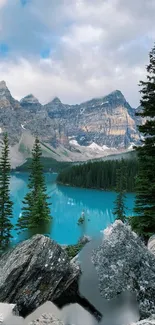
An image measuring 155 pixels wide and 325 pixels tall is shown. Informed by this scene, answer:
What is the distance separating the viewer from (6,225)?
1427 inches

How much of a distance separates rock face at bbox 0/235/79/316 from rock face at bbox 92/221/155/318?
105cm

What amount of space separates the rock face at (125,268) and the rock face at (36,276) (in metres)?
1.05

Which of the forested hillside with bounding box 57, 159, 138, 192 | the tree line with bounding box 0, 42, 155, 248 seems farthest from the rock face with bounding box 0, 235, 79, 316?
the forested hillside with bounding box 57, 159, 138, 192

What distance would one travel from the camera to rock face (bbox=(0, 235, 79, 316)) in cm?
887

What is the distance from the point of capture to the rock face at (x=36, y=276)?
8867mm

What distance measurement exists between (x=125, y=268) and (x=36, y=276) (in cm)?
261

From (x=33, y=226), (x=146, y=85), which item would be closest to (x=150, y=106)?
(x=146, y=85)

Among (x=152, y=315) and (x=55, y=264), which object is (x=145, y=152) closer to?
(x=55, y=264)

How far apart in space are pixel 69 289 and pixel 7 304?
6.23ft

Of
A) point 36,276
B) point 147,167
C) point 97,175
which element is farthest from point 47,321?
point 97,175

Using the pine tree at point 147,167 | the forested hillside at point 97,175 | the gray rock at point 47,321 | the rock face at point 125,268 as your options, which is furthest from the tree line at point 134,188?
the forested hillside at point 97,175

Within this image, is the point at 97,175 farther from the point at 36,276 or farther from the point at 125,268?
the point at 125,268

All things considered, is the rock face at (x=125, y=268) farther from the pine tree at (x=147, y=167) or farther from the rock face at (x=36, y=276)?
the pine tree at (x=147, y=167)

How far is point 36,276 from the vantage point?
911 centimetres
